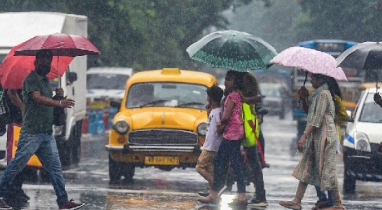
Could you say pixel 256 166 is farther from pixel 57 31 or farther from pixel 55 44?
pixel 57 31

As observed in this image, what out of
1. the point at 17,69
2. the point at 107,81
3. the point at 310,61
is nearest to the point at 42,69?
the point at 17,69

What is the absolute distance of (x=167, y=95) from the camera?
1728 cm

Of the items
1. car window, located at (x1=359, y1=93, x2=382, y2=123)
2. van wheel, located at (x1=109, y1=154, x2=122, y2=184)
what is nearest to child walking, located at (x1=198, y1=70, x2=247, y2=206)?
van wheel, located at (x1=109, y1=154, x2=122, y2=184)

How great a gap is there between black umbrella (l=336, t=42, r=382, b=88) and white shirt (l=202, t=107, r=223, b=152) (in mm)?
1588

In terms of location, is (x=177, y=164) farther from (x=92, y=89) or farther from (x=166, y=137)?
(x=92, y=89)

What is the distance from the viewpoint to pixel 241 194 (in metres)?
13.1

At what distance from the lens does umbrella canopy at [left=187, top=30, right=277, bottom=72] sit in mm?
12844

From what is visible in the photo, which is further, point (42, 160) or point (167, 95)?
point (167, 95)

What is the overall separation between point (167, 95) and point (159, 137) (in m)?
1.10

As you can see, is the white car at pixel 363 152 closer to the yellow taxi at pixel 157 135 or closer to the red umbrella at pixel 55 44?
the yellow taxi at pixel 157 135

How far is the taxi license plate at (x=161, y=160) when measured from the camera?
639 inches

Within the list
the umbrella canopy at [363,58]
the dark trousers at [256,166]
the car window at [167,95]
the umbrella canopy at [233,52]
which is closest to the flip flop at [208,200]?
the dark trousers at [256,166]

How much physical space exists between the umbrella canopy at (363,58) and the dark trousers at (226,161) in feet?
5.04

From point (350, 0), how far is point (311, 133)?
4104 centimetres
